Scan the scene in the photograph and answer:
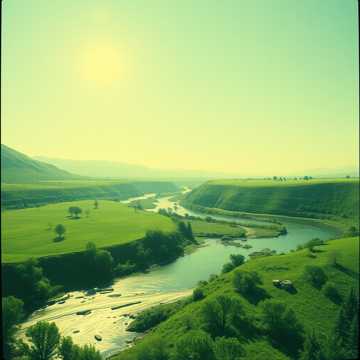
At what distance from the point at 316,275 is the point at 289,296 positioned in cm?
775

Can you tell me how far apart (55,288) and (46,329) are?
86.2 ft

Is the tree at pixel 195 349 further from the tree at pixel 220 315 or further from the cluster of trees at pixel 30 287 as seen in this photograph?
the cluster of trees at pixel 30 287

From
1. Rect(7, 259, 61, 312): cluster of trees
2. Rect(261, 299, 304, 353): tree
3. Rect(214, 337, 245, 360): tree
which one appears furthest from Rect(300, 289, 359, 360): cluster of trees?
Rect(7, 259, 61, 312): cluster of trees

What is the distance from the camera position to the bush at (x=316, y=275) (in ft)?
188

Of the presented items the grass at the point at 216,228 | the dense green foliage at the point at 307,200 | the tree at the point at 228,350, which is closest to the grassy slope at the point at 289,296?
the tree at the point at 228,350

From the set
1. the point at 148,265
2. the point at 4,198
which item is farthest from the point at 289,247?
the point at 4,198

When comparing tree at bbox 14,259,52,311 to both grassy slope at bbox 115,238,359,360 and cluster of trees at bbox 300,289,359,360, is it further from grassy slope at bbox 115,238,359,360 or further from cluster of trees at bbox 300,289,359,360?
cluster of trees at bbox 300,289,359,360

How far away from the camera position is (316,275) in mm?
57844

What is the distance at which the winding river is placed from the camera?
5019cm

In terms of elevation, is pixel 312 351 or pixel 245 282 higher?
pixel 245 282

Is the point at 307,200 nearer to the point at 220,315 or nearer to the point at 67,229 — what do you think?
the point at 67,229

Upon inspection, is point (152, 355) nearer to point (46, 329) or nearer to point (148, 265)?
point (46, 329)

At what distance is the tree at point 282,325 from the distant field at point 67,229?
51416 mm

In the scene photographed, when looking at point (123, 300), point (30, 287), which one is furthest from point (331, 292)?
point (30, 287)
